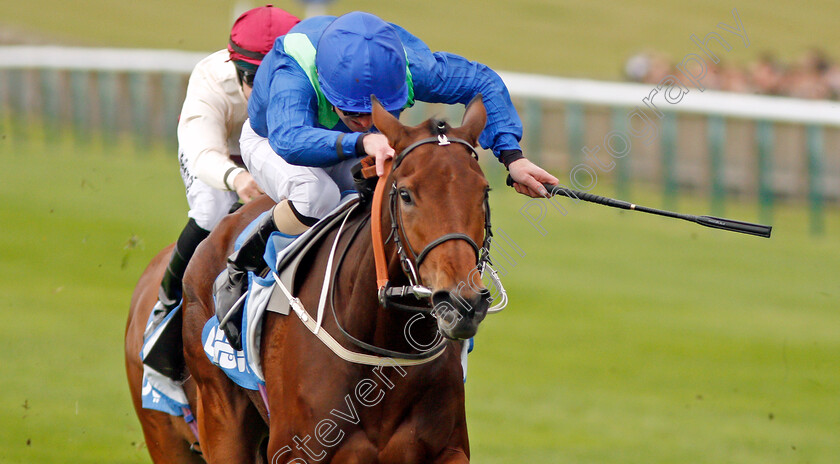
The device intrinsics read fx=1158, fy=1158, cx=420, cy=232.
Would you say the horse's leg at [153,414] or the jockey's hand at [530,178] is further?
the horse's leg at [153,414]

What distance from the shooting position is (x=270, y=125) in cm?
360

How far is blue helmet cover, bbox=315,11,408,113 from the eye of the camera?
3.52 meters

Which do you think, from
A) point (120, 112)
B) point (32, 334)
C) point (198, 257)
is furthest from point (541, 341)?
point (120, 112)

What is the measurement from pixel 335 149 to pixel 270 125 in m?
0.31

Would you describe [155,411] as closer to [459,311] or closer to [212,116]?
[212,116]

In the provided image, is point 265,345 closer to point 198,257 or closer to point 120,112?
point 198,257

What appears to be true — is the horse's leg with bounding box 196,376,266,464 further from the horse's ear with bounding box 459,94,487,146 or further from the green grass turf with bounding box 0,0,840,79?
the green grass turf with bounding box 0,0,840,79

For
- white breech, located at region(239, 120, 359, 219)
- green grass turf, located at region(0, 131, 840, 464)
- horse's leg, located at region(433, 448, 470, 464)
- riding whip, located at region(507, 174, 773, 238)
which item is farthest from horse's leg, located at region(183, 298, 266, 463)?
green grass turf, located at region(0, 131, 840, 464)

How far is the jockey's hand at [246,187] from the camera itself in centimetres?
416

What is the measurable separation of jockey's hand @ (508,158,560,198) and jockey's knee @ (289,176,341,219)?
61 centimetres

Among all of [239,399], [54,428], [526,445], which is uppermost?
[239,399]

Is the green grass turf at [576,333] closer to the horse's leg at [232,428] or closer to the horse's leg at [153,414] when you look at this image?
the horse's leg at [153,414]

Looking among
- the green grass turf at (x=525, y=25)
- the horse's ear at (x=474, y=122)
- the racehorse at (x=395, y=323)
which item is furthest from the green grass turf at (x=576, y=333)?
the green grass turf at (x=525, y=25)

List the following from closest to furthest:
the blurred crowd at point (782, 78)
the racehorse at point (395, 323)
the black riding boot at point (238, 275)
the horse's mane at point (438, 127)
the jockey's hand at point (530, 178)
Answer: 1. the racehorse at point (395, 323)
2. the horse's mane at point (438, 127)
3. the jockey's hand at point (530, 178)
4. the black riding boot at point (238, 275)
5. the blurred crowd at point (782, 78)
